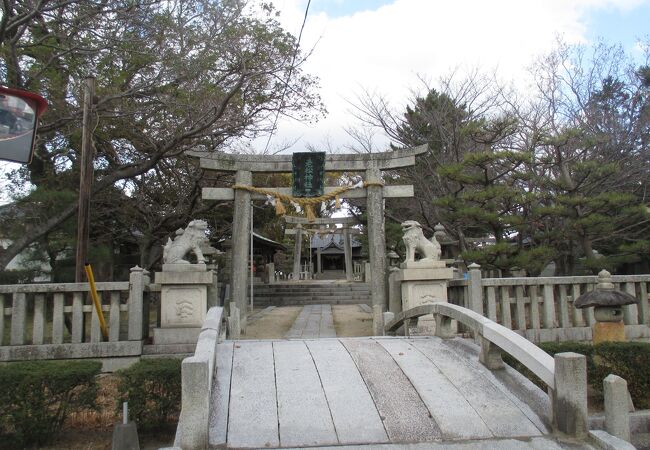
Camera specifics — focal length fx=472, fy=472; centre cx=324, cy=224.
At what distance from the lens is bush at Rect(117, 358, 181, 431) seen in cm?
519

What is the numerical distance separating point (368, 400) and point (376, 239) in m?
6.47

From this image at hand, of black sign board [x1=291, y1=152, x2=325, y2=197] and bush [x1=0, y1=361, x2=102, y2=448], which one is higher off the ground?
black sign board [x1=291, y1=152, x2=325, y2=197]

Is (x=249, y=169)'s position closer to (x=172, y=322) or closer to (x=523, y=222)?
(x=172, y=322)

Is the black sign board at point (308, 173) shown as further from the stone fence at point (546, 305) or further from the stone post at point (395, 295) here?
the stone fence at point (546, 305)

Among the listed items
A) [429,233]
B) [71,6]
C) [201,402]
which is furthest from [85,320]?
[429,233]

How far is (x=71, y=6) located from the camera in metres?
9.91

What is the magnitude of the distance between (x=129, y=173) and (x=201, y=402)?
9.89m

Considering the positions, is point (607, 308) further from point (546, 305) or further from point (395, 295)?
point (395, 295)

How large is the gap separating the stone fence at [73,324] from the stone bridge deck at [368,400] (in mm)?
3151

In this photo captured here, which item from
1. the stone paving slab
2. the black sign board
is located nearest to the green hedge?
the stone paving slab

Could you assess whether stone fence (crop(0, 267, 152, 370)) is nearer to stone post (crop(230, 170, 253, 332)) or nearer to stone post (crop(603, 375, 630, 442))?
stone post (crop(230, 170, 253, 332))

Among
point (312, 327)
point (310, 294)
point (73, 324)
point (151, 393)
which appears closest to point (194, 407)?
point (151, 393)

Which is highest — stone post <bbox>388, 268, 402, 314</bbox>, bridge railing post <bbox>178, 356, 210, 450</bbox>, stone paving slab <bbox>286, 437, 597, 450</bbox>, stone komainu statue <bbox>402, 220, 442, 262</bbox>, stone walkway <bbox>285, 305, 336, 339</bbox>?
stone komainu statue <bbox>402, 220, 442, 262</bbox>

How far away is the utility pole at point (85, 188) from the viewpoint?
27.9 feet
